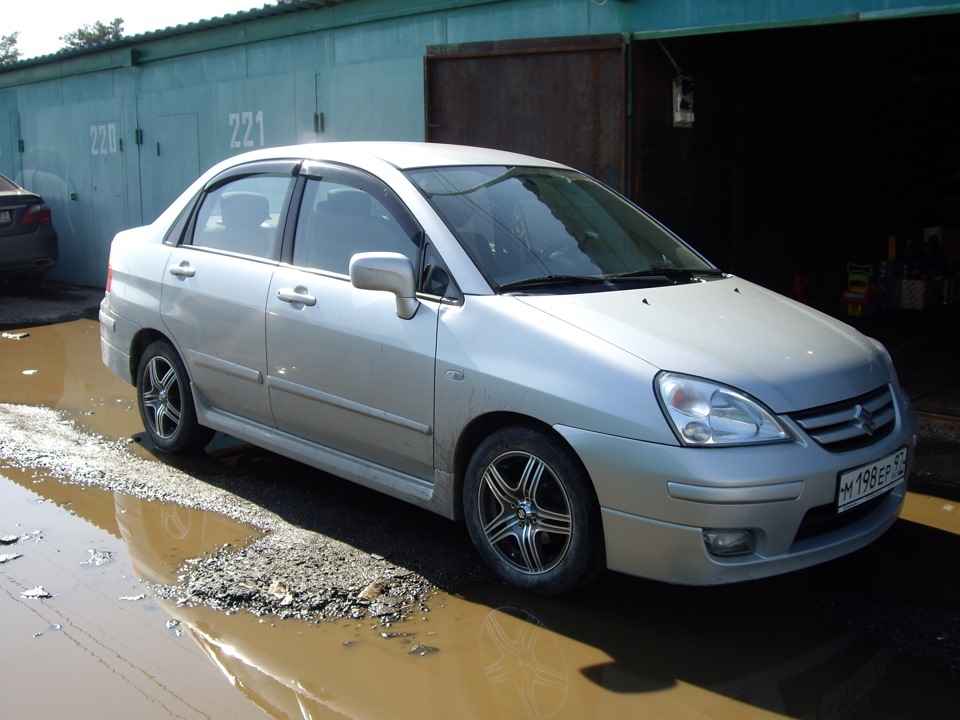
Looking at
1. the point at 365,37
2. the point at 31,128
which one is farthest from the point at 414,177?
the point at 31,128

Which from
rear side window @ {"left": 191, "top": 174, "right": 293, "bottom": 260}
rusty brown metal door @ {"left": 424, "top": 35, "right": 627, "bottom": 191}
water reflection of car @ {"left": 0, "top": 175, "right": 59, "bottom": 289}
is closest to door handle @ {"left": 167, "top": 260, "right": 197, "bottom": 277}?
rear side window @ {"left": 191, "top": 174, "right": 293, "bottom": 260}

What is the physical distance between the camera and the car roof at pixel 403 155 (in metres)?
4.69

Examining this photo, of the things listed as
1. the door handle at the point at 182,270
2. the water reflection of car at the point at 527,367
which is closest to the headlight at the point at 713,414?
the water reflection of car at the point at 527,367

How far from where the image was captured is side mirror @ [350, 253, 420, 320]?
4.09 meters

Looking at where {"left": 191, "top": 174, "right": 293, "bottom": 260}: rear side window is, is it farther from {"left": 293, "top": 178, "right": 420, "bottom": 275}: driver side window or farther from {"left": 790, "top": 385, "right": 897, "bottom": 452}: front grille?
{"left": 790, "top": 385, "right": 897, "bottom": 452}: front grille

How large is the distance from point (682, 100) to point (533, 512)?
473 centimetres

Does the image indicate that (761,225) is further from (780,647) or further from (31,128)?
(31,128)

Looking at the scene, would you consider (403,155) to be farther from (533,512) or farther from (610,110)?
(610,110)

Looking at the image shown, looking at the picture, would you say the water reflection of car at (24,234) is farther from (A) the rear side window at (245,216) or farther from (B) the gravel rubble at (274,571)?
(A) the rear side window at (245,216)

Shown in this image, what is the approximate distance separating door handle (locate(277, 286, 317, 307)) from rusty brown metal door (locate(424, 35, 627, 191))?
3299mm

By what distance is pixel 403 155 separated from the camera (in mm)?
4766

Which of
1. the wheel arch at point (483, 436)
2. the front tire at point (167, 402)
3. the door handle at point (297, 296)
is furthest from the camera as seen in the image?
the front tire at point (167, 402)

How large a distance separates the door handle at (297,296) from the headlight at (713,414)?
1798mm

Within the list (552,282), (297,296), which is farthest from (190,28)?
(552,282)
